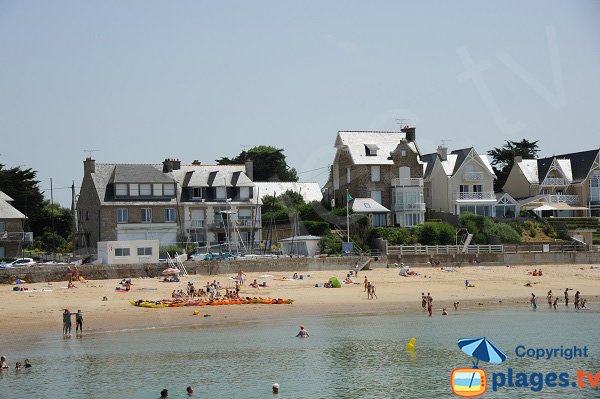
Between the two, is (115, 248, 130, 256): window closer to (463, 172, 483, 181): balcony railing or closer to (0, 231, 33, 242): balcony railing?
(0, 231, 33, 242): balcony railing

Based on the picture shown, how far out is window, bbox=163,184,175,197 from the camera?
230 ft

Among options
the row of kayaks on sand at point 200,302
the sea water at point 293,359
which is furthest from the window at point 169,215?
the sea water at point 293,359

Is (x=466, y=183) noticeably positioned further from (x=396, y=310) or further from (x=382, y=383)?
(x=382, y=383)

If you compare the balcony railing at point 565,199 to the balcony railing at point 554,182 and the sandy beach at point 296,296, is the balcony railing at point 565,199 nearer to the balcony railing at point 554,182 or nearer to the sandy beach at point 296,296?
the balcony railing at point 554,182

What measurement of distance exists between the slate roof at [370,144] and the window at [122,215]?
19.4 meters

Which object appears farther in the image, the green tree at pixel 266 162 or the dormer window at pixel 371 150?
the green tree at pixel 266 162

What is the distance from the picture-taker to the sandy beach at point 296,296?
4225 cm

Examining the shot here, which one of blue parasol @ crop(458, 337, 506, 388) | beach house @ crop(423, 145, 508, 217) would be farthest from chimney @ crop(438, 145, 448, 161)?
blue parasol @ crop(458, 337, 506, 388)

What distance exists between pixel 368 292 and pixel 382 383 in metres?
20.1

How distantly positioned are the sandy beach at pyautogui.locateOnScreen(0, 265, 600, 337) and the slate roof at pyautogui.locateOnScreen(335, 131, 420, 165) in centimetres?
1577

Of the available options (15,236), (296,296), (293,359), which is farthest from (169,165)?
(293,359)

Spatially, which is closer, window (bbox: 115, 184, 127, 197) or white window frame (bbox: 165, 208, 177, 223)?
window (bbox: 115, 184, 127, 197)

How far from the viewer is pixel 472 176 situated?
258 ft

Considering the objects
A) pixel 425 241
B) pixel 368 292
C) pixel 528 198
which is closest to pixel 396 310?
pixel 368 292
